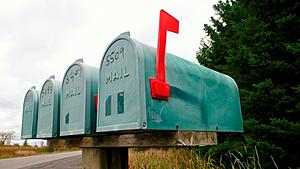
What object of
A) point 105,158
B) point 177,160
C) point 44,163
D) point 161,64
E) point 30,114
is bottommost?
point 44,163

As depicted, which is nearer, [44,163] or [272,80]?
[272,80]

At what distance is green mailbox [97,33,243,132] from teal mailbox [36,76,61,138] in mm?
541

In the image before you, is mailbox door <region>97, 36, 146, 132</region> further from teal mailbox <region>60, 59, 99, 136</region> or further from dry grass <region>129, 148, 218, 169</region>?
dry grass <region>129, 148, 218, 169</region>

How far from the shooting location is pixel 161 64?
4.04 feet

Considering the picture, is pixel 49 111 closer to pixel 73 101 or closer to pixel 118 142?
pixel 73 101

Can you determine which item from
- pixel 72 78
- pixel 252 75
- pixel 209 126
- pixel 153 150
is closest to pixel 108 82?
pixel 72 78

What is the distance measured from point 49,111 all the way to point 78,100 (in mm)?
343

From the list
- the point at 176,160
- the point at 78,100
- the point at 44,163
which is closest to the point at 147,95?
the point at 78,100

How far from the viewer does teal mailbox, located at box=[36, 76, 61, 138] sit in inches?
71.9

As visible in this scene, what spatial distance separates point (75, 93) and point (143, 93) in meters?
0.67

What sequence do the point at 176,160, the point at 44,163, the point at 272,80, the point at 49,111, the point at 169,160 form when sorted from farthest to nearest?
the point at 44,163, the point at 169,160, the point at 176,160, the point at 272,80, the point at 49,111

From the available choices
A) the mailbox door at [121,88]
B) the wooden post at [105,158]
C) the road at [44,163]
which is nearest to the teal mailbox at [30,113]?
the wooden post at [105,158]

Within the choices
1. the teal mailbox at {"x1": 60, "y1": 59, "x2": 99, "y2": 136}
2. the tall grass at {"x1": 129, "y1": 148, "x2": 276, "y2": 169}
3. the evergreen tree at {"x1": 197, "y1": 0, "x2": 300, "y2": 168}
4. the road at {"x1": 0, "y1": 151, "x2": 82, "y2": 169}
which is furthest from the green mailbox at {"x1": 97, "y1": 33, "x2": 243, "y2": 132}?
the road at {"x1": 0, "y1": 151, "x2": 82, "y2": 169}

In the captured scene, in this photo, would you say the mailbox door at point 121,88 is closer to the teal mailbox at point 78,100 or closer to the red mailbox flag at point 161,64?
the red mailbox flag at point 161,64
